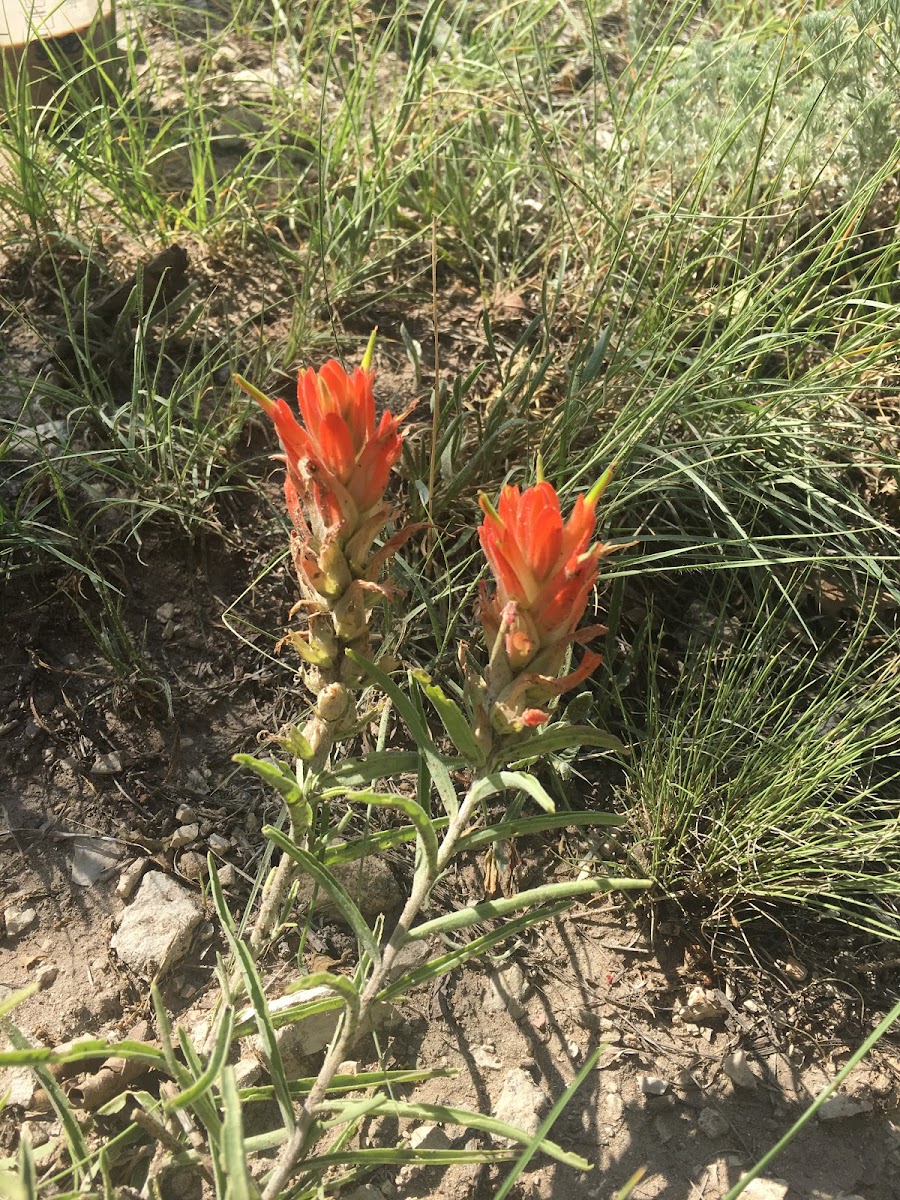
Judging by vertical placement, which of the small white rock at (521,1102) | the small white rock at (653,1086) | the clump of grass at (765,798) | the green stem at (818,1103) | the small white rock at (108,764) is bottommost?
the small white rock at (653,1086)

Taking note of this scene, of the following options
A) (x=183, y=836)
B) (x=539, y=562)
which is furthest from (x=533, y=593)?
(x=183, y=836)

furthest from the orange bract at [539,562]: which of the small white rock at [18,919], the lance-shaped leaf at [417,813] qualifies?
the small white rock at [18,919]

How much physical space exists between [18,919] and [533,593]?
3.79 feet

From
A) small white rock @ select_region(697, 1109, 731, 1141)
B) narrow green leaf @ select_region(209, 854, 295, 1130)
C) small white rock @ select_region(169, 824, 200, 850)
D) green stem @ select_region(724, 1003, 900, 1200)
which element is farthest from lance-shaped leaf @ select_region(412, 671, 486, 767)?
small white rock @ select_region(697, 1109, 731, 1141)

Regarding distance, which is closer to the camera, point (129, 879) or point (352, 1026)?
point (352, 1026)

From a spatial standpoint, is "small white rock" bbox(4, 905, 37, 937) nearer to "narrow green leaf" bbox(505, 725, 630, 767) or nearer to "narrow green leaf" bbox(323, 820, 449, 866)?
"narrow green leaf" bbox(323, 820, 449, 866)

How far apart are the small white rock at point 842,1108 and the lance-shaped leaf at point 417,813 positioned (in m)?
0.92

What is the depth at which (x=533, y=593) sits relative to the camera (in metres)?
1.17

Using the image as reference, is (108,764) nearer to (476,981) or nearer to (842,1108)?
(476,981)

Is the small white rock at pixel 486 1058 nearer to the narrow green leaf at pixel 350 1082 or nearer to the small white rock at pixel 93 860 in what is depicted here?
the narrow green leaf at pixel 350 1082

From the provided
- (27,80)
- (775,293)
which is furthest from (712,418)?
(27,80)

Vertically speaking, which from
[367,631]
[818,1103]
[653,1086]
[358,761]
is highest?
[367,631]

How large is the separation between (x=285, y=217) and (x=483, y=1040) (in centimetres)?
207

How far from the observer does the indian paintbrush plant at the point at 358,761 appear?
1.17 metres
